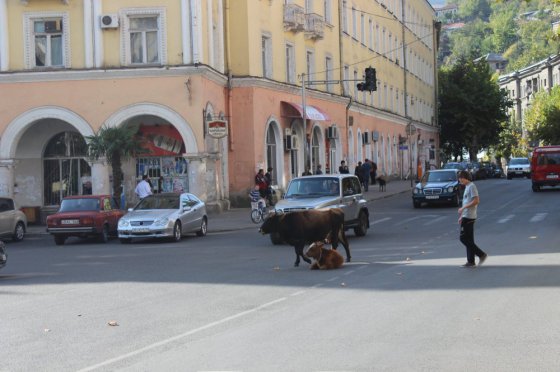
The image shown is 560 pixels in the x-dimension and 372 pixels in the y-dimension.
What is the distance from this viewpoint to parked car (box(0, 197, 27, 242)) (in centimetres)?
2862

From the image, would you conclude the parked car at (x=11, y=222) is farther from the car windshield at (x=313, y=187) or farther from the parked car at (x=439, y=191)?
the parked car at (x=439, y=191)

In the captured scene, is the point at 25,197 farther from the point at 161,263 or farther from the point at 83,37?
the point at 161,263

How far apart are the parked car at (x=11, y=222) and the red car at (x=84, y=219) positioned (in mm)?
2340

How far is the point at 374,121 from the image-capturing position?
63844mm

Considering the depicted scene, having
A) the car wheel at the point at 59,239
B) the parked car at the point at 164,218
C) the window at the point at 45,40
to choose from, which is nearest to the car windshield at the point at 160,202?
the parked car at the point at 164,218

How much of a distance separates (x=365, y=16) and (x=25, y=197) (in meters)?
31.2

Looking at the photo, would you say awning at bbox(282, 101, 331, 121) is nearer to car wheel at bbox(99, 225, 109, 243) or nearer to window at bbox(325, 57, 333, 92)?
window at bbox(325, 57, 333, 92)

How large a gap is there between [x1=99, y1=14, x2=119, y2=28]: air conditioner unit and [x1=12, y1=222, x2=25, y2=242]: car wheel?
9.09m

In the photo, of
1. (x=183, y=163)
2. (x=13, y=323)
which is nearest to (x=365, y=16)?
(x=183, y=163)

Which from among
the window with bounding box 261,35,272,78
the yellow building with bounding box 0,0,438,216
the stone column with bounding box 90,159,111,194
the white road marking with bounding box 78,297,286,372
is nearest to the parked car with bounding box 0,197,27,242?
the stone column with bounding box 90,159,111,194

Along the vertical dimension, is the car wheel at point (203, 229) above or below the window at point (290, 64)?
below

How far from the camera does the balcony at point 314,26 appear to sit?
46.0 m

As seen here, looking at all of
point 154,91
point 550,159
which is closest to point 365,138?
point 550,159

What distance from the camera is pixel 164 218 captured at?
25.8 metres
